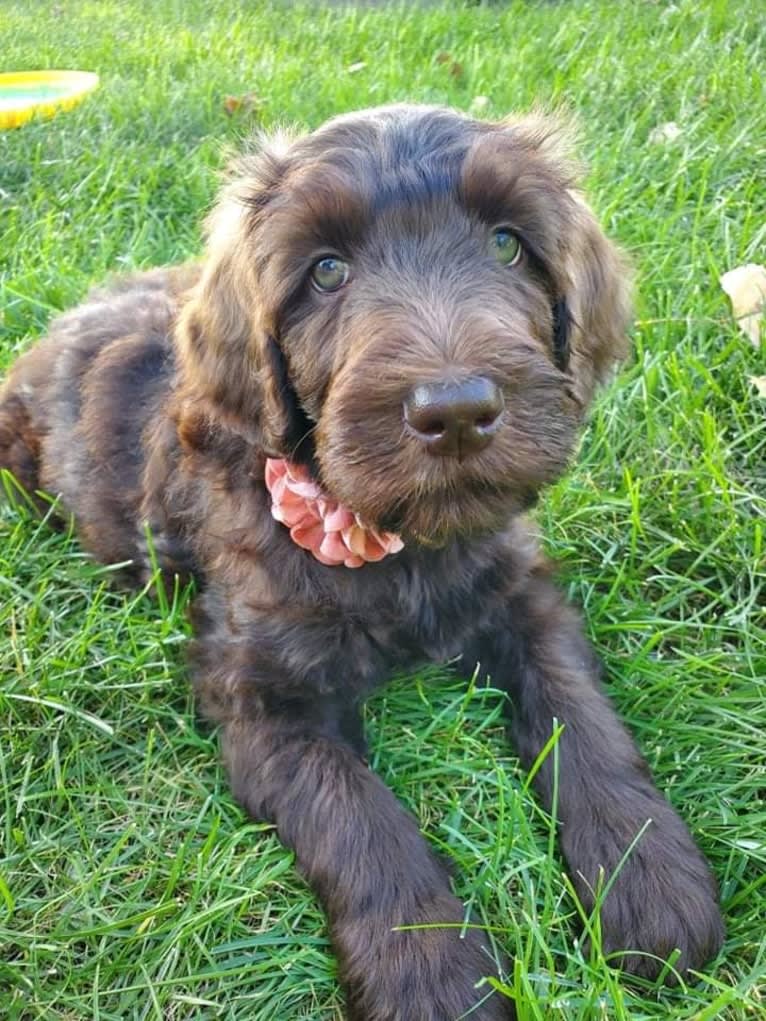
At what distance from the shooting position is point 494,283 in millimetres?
1922

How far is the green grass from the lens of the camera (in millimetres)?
1836

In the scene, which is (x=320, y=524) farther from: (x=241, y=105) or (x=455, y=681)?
(x=241, y=105)

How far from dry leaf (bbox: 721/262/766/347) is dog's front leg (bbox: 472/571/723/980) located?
3.64 ft

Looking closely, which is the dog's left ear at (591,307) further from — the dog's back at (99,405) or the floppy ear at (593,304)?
the dog's back at (99,405)

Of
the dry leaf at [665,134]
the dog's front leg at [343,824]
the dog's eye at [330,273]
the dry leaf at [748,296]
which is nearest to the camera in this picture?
the dog's front leg at [343,824]

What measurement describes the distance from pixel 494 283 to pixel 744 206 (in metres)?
2.07

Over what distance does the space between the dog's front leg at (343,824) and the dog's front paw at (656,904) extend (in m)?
0.24

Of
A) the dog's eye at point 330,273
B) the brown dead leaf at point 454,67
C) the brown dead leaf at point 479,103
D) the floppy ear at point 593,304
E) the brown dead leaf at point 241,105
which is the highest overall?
the dog's eye at point 330,273

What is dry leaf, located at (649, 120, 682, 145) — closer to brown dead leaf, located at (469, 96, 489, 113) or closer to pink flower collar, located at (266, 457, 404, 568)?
brown dead leaf, located at (469, 96, 489, 113)

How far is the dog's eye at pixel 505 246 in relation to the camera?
6.52 ft

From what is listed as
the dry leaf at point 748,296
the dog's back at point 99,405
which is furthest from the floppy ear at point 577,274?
the dog's back at point 99,405

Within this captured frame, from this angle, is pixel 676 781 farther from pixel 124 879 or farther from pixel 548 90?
pixel 548 90

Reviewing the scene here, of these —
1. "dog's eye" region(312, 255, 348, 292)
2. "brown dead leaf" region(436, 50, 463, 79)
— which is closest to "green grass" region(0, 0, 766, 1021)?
"brown dead leaf" region(436, 50, 463, 79)

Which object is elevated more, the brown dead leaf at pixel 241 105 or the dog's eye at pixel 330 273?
the dog's eye at pixel 330 273
